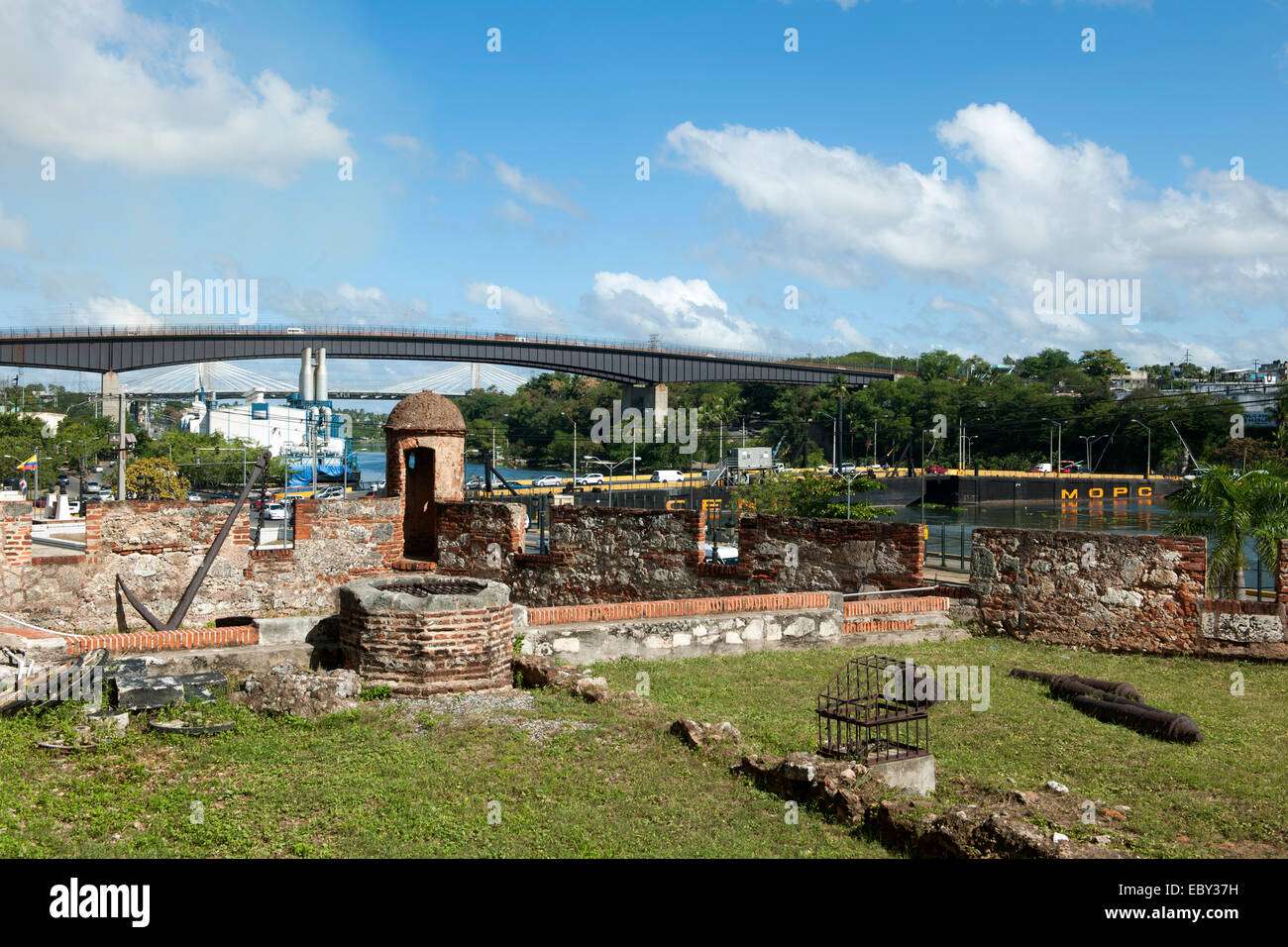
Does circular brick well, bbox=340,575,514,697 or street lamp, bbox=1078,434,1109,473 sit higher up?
street lamp, bbox=1078,434,1109,473

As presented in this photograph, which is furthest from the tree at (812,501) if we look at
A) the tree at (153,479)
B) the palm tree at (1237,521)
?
the tree at (153,479)

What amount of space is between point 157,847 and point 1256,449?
89372 millimetres

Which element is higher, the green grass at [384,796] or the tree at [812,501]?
the tree at [812,501]

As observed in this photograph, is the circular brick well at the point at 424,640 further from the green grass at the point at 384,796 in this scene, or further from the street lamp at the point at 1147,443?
the street lamp at the point at 1147,443

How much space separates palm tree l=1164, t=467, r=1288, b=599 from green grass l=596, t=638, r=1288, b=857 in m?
3.77

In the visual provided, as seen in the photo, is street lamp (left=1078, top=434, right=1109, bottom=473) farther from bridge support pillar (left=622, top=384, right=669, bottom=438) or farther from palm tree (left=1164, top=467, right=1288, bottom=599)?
palm tree (left=1164, top=467, right=1288, bottom=599)

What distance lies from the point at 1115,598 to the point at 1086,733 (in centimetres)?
423

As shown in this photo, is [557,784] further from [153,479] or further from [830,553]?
[153,479]

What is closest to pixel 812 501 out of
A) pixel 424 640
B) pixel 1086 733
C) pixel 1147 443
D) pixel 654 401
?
pixel 1086 733

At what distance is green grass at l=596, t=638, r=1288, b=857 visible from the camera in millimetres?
6012

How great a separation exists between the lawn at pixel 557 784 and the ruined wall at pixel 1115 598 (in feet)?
7.78

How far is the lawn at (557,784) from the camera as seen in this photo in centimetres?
528

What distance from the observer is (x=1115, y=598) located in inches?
459

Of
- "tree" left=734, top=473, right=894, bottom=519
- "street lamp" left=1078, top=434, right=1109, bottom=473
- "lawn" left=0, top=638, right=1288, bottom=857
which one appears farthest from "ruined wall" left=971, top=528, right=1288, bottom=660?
"street lamp" left=1078, top=434, right=1109, bottom=473
